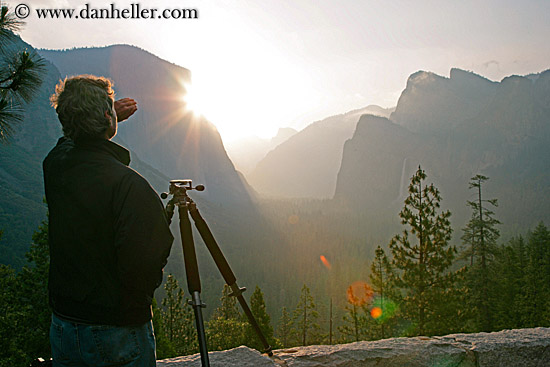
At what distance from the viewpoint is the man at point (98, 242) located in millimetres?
1490

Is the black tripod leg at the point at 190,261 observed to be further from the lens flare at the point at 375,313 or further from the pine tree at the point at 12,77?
the lens flare at the point at 375,313

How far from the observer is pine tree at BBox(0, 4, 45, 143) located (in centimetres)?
467

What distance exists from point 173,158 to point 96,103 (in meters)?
137

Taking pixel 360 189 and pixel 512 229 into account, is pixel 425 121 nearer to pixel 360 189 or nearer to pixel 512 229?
pixel 360 189

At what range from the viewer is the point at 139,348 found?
1600 mm

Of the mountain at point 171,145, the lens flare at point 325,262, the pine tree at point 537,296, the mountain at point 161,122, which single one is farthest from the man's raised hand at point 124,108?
the mountain at point 161,122

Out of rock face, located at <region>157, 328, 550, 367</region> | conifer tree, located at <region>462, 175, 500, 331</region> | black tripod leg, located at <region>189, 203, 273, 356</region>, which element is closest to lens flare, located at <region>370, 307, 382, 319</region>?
conifer tree, located at <region>462, 175, 500, 331</region>

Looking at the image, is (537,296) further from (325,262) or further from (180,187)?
(325,262)

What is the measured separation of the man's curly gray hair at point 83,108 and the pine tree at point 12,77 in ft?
12.7

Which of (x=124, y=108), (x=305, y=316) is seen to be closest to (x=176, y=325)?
(x=305, y=316)

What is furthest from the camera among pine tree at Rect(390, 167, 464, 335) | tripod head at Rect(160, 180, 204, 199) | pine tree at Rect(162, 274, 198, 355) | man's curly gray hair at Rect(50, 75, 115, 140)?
pine tree at Rect(162, 274, 198, 355)

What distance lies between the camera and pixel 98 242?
1.53 meters

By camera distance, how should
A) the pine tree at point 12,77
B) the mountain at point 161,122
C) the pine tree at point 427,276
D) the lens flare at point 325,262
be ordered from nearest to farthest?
the pine tree at point 12,77, the pine tree at point 427,276, the lens flare at point 325,262, the mountain at point 161,122

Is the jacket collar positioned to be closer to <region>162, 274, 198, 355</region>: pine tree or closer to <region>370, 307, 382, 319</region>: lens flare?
<region>370, 307, 382, 319</region>: lens flare
